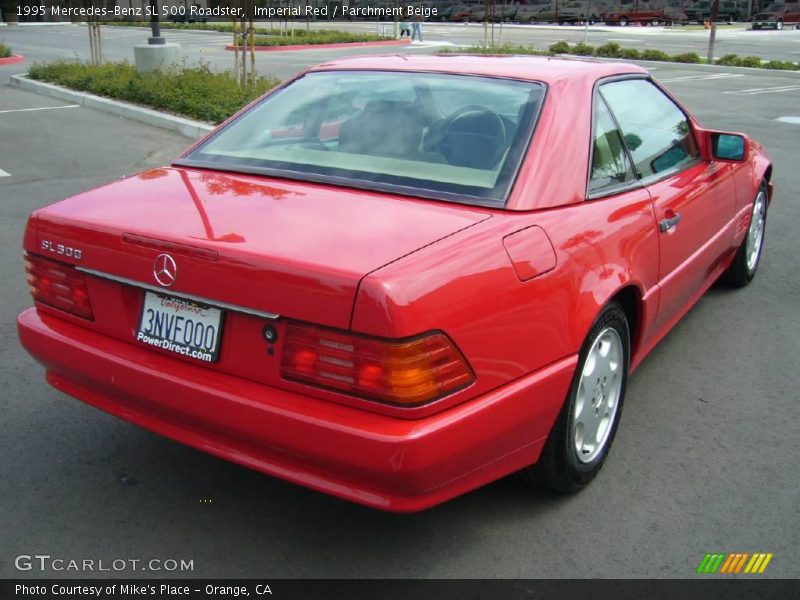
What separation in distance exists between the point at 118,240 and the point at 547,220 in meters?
1.40

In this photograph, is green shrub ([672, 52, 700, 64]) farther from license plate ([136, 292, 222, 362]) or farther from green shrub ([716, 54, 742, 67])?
license plate ([136, 292, 222, 362])

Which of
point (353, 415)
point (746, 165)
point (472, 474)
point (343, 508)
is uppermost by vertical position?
point (746, 165)

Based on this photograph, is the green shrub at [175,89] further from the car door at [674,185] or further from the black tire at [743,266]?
the car door at [674,185]

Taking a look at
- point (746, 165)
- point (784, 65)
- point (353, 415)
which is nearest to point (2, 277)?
point (353, 415)

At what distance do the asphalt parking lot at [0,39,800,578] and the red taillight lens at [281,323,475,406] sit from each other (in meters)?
0.71

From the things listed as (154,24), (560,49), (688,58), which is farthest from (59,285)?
(560,49)

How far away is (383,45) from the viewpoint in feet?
112

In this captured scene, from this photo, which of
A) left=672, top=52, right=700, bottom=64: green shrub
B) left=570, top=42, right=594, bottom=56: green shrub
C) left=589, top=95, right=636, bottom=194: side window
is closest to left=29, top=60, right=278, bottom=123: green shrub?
left=589, top=95, right=636, bottom=194: side window

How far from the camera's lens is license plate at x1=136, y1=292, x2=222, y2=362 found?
2.62 meters

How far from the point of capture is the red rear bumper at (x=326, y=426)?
2.39 metres

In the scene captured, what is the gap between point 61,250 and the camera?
2943mm

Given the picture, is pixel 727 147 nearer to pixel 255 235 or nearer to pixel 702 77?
pixel 255 235

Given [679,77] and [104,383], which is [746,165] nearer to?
[104,383]

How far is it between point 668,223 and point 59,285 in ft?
7.99
